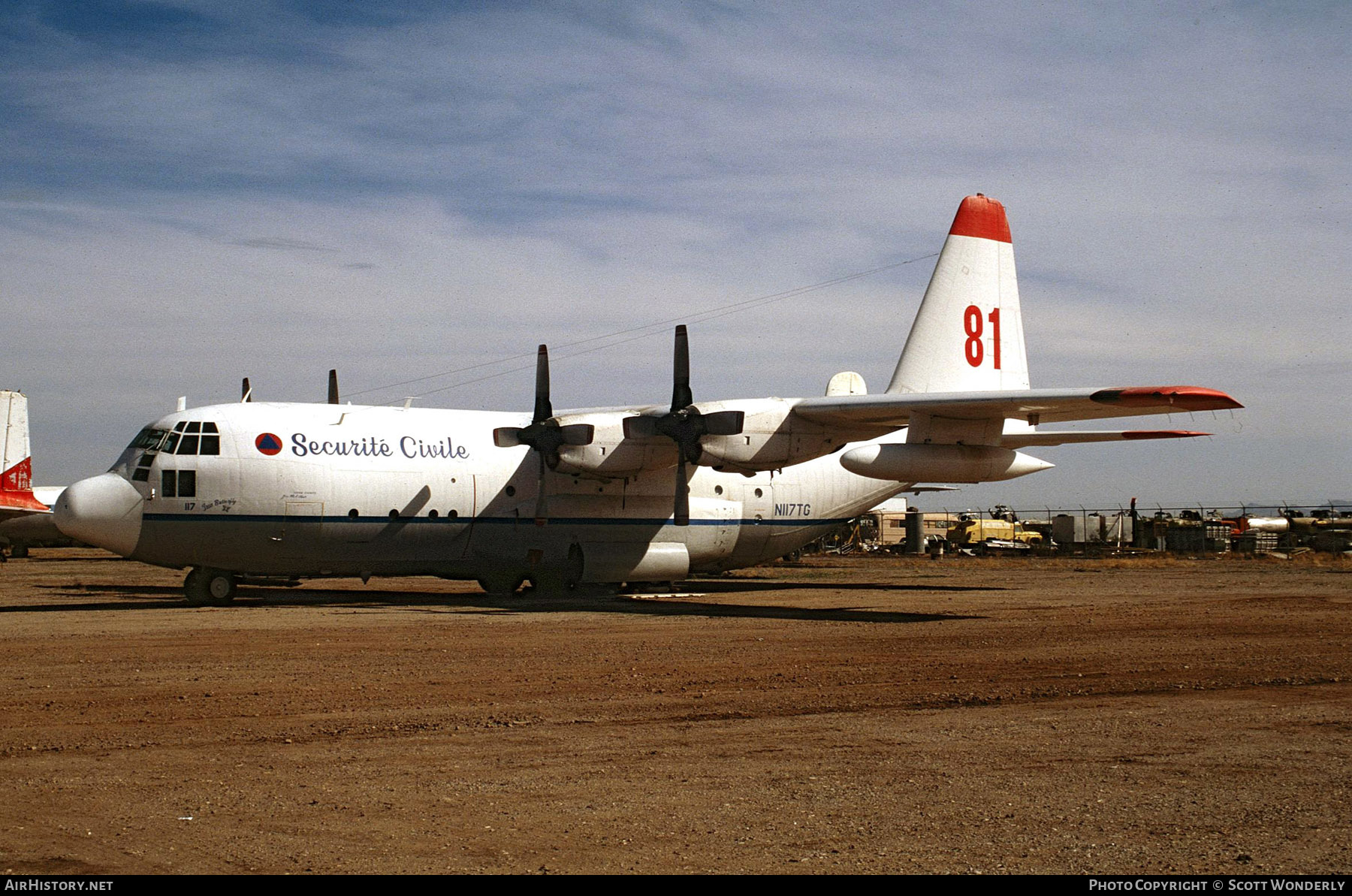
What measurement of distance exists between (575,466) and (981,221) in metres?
11.8

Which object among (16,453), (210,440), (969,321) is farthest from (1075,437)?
(16,453)

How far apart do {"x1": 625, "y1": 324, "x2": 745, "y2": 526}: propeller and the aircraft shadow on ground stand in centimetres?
243

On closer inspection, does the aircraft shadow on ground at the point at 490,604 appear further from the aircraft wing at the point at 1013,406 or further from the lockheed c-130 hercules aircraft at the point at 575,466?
the aircraft wing at the point at 1013,406

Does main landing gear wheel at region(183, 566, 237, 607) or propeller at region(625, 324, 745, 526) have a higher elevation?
propeller at region(625, 324, 745, 526)

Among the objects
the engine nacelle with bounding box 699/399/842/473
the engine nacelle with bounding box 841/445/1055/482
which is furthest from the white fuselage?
the engine nacelle with bounding box 841/445/1055/482

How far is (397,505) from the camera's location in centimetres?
2383

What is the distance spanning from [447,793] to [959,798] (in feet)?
10.2

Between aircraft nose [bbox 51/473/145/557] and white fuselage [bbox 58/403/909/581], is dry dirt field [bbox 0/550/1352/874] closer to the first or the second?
aircraft nose [bbox 51/473/145/557]

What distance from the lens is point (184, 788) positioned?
7367mm

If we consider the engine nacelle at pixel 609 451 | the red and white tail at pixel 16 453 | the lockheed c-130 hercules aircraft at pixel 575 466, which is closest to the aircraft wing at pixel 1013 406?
the lockheed c-130 hercules aircraft at pixel 575 466

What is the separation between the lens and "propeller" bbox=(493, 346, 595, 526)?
24.8 meters

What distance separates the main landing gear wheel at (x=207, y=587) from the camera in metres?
23.2

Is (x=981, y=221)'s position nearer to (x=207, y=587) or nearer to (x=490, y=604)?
(x=490, y=604)
